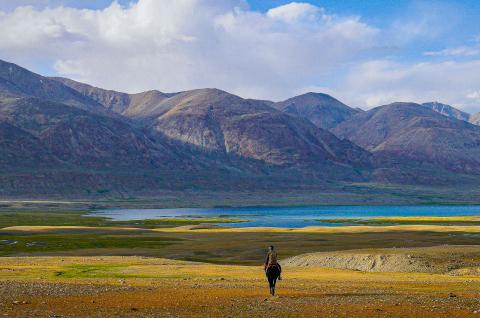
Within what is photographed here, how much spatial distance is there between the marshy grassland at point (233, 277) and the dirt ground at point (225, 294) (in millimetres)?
46

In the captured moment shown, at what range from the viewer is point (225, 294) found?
33.7 metres

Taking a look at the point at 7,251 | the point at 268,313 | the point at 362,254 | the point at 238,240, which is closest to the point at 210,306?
the point at 268,313

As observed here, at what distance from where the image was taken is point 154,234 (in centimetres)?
10744

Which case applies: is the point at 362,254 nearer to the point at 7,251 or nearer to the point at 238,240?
the point at 238,240

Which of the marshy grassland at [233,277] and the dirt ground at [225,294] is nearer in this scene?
the dirt ground at [225,294]

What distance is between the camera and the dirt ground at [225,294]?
2688 cm

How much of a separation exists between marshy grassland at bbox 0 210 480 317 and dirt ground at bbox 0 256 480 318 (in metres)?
A: 0.05

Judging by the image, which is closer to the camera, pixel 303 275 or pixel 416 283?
pixel 416 283

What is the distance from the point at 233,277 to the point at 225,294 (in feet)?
41.5

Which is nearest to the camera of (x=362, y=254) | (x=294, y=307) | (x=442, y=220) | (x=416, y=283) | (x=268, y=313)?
(x=268, y=313)

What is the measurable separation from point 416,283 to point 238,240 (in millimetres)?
51704

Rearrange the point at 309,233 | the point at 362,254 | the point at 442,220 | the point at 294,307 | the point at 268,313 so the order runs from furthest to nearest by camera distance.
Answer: the point at 442,220
the point at 309,233
the point at 362,254
the point at 294,307
the point at 268,313

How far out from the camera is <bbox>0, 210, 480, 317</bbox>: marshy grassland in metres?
28.0

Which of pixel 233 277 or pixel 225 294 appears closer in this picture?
pixel 225 294
